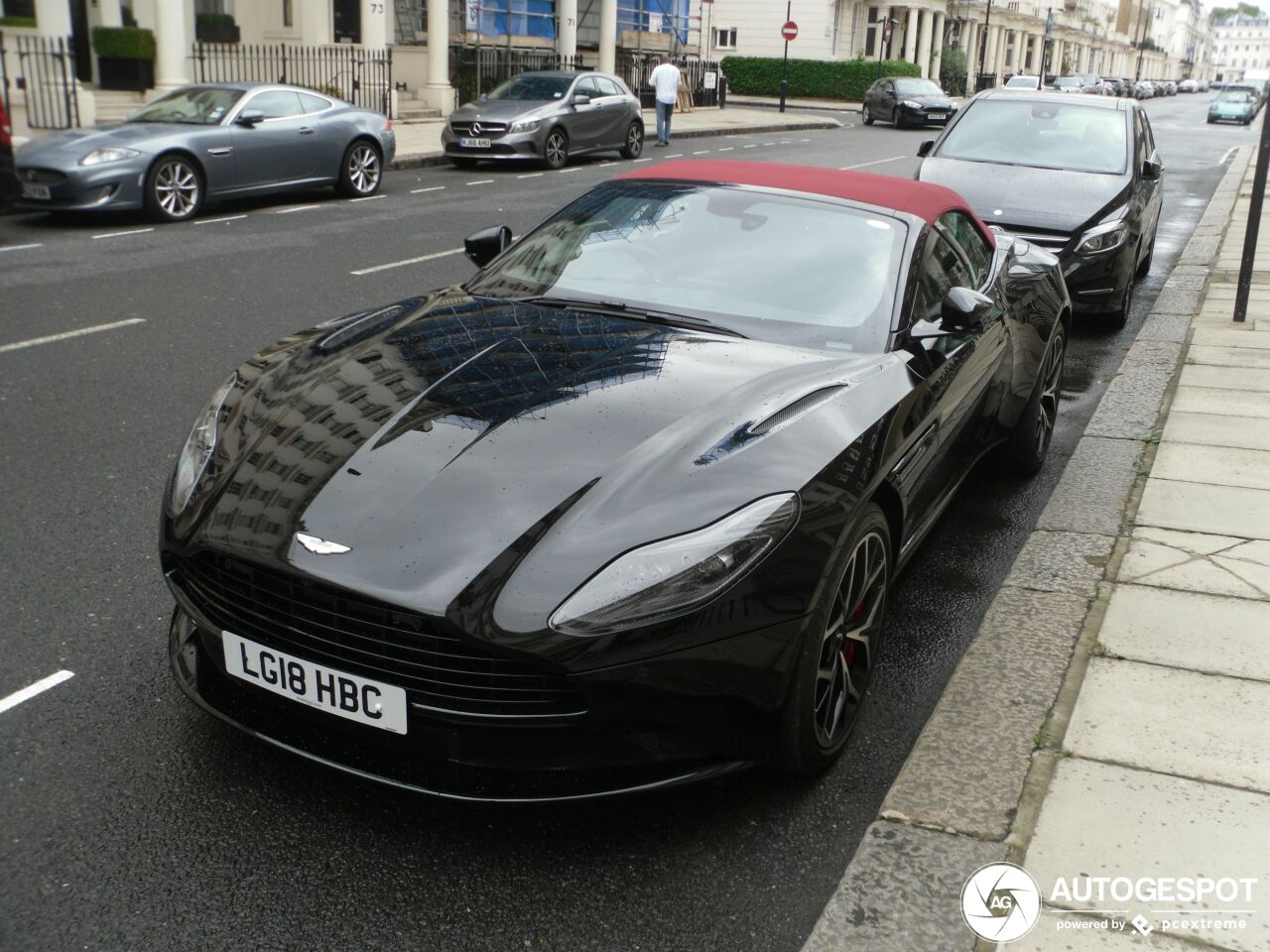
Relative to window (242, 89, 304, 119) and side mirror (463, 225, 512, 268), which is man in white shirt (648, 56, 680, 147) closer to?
window (242, 89, 304, 119)

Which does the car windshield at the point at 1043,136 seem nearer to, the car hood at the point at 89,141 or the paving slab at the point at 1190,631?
the paving slab at the point at 1190,631

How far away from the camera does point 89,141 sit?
12820mm

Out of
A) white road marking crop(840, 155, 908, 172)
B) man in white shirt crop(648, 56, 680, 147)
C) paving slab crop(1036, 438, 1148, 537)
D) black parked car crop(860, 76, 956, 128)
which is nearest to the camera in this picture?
paving slab crop(1036, 438, 1148, 537)

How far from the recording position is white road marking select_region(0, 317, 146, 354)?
7516mm

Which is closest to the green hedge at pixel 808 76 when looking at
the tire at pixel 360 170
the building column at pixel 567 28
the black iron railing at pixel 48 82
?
the building column at pixel 567 28

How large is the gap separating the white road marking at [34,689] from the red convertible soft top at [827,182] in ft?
8.99

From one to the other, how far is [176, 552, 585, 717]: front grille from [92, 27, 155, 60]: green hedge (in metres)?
23.3

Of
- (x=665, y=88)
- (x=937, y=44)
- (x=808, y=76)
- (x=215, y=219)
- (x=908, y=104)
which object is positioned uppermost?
(x=937, y=44)

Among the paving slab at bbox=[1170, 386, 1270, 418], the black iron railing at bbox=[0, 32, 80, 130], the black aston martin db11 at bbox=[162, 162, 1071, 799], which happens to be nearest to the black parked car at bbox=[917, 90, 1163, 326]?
the paving slab at bbox=[1170, 386, 1270, 418]

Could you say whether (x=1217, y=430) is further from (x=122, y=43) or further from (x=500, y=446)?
(x=122, y=43)

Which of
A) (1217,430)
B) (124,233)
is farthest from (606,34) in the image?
(1217,430)

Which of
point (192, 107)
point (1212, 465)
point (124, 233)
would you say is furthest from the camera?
point (192, 107)

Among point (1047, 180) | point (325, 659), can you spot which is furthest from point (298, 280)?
point (325, 659)

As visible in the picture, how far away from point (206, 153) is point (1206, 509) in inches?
448
